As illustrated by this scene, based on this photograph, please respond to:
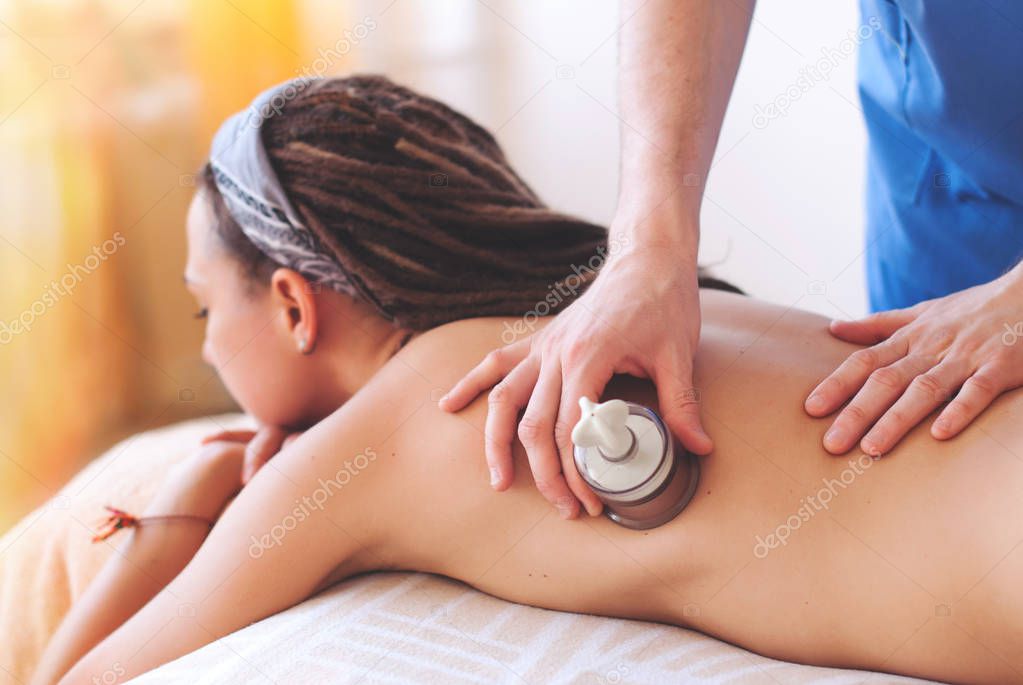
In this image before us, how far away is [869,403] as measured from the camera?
2.83 feet

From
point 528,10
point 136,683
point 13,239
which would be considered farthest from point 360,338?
point 528,10

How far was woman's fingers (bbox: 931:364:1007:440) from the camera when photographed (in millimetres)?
819

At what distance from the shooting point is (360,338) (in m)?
1.23

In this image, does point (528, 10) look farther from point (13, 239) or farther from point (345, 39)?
point (13, 239)

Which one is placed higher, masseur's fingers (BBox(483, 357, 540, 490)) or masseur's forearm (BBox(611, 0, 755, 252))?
masseur's forearm (BBox(611, 0, 755, 252))

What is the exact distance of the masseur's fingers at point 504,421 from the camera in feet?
3.00

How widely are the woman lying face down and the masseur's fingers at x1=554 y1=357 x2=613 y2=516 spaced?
0.05m

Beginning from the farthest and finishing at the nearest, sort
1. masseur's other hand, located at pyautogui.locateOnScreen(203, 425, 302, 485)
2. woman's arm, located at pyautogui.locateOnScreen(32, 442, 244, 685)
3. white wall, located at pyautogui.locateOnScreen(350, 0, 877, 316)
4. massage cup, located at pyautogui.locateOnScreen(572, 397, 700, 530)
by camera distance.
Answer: white wall, located at pyautogui.locateOnScreen(350, 0, 877, 316) → masseur's other hand, located at pyautogui.locateOnScreen(203, 425, 302, 485) → woman's arm, located at pyautogui.locateOnScreen(32, 442, 244, 685) → massage cup, located at pyautogui.locateOnScreen(572, 397, 700, 530)

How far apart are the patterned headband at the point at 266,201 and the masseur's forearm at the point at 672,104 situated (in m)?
0.37

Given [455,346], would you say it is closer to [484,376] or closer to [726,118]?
[484,376]

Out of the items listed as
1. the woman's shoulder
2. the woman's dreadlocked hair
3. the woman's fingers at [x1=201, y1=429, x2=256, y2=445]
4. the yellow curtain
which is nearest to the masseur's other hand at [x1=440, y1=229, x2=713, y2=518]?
the woman's shoulder

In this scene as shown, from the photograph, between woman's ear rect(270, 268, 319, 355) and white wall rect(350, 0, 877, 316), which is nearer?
woman's ear rect(270, 268, 319, 355)

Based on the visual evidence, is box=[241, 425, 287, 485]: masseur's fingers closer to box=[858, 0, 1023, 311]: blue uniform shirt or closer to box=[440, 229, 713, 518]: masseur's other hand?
box=[440, 229, 713, 518]: masseur's other hand

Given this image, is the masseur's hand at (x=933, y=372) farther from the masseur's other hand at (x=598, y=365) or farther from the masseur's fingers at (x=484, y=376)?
the masseur's fingers at (x=484, y=376)
